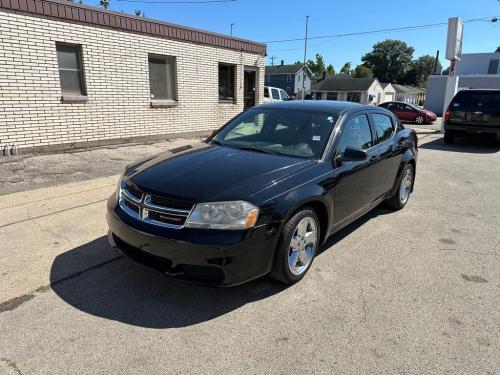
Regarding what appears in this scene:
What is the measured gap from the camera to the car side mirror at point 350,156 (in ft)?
12.4

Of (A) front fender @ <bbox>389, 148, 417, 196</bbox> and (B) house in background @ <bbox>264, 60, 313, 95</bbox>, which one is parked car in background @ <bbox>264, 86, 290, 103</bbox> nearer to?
(A) front fender @ <bbox>389, 148, 417, 196</bbox>

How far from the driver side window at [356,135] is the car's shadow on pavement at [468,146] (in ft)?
29.7

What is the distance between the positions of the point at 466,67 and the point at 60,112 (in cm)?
5490

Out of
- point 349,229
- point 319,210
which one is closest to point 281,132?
point 319,210

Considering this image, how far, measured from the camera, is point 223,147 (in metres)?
4.16

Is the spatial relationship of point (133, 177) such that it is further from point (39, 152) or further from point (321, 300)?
point (39, 152)

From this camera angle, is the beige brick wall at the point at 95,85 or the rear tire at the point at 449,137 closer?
the beige brick wall at the point at 95,85

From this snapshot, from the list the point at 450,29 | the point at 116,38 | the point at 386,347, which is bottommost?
the point at 386,347

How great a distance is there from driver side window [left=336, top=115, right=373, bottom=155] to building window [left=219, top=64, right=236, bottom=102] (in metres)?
9.52

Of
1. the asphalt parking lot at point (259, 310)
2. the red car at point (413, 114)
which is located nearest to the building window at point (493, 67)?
the red car at point (413, 114)

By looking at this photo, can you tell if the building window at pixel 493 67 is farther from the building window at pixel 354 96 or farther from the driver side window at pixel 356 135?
the driver side window at pixel 356 135

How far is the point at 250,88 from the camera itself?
1502cm

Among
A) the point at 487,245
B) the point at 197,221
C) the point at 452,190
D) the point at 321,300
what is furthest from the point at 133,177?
the point at 452,190

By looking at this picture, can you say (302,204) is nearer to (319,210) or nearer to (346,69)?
(319,210)
